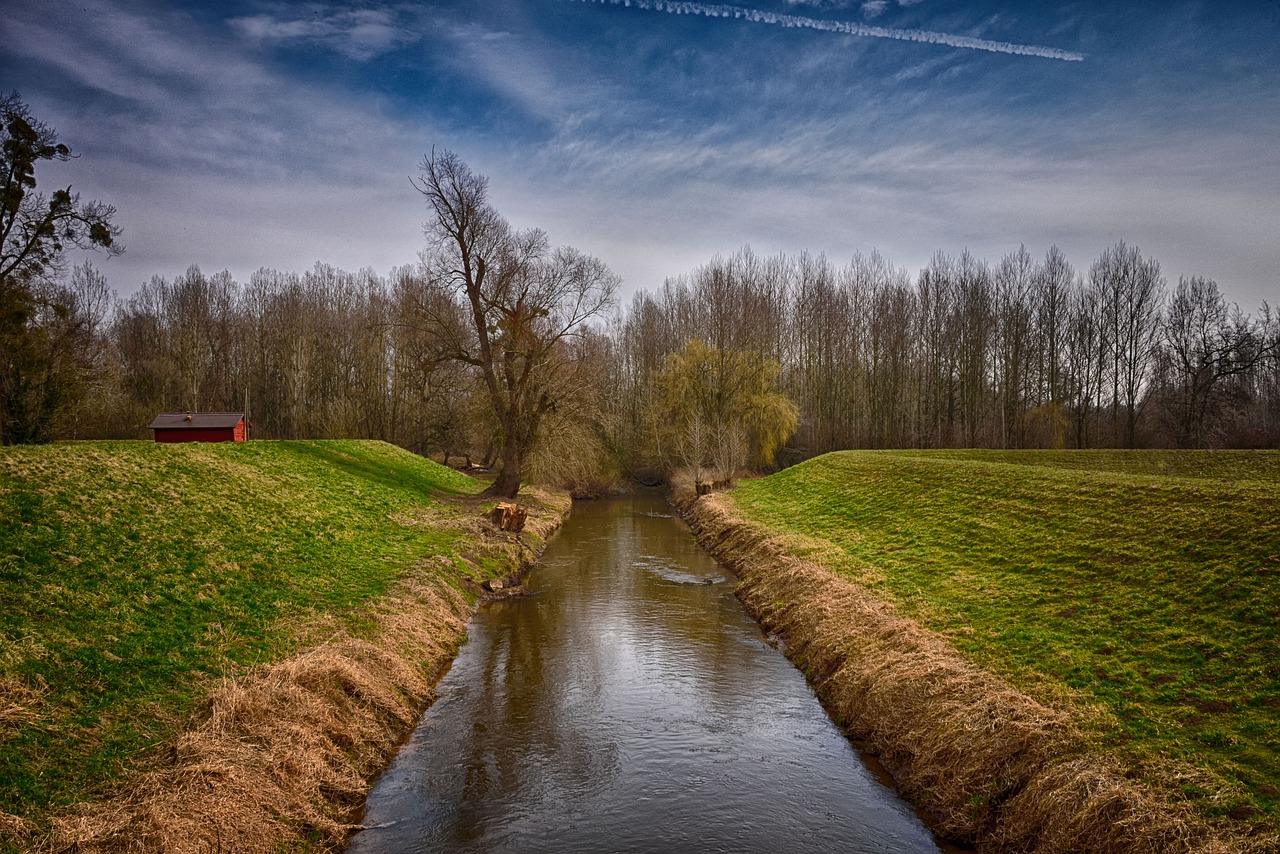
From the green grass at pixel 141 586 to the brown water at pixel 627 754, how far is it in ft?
9.56

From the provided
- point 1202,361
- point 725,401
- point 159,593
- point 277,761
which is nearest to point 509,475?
point 725,401

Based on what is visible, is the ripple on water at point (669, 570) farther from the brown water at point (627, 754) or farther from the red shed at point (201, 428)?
the red shed at point (201, 428)

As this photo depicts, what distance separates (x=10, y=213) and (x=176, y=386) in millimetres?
36596

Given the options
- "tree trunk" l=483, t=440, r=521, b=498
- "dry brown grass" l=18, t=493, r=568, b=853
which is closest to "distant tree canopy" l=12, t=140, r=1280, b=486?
"tree trunk" l=483, t=440, r=521, b=498

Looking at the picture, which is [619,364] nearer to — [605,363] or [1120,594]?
[605,363]

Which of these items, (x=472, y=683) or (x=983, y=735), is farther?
(x=472, y=683)

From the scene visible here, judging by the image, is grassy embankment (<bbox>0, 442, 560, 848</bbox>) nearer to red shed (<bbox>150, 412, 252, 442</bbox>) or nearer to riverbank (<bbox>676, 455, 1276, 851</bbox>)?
riverbank (<bbox>676, 455, 1276, 851</bbox>)

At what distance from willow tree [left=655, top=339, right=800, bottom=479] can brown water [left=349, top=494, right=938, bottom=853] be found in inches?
1242

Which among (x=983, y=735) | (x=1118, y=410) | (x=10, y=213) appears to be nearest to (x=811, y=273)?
(x=1118, y=410)

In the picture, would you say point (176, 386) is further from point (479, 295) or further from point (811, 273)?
point (811, 273)

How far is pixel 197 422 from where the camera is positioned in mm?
35031

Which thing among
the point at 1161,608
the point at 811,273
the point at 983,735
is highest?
the point at 811,273

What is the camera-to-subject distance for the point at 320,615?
13.1 metres

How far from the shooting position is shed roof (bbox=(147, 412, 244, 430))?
113 feet
